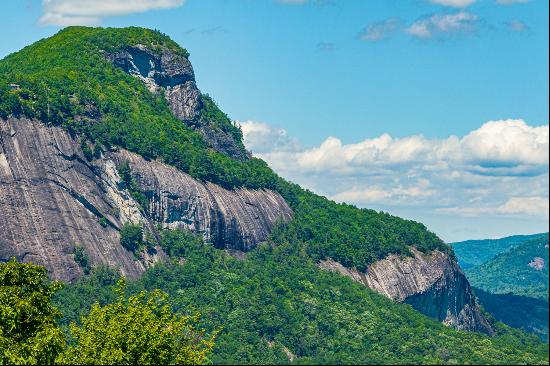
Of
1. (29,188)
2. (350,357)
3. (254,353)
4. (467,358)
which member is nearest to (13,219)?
(29,188)

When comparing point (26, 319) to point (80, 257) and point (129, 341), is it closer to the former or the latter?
point (129, 341)

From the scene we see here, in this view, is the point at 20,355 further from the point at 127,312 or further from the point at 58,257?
the point at 58,257

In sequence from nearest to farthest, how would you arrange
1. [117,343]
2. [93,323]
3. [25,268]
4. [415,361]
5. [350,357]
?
1. [117,343]
2. [93,323]
3. [25,268]
4. [415,361]
5. [350,357]

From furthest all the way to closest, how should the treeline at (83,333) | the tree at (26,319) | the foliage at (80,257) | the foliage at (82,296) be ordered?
the foliage at (80,257)
the foliage at (82,296)
the tree at (26,319)
the treeline at (83,333)

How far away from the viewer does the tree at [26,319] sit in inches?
3445

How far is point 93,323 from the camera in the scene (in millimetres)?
93188

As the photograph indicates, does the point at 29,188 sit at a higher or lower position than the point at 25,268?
higher

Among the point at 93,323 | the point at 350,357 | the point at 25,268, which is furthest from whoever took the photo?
the point at 350,357

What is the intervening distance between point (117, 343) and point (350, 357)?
10768 centimetres

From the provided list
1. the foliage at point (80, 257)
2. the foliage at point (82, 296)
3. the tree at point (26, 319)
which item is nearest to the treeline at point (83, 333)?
the tree at point (26, 319)

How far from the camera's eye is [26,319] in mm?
95562

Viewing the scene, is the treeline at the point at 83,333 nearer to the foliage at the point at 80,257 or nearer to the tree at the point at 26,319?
the tree at the point at 26,319

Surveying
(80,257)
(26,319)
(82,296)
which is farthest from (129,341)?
(80,257)

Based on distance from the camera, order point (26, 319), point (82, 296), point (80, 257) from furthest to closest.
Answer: point (80, 257), point (82, 296), point (26, 319)
